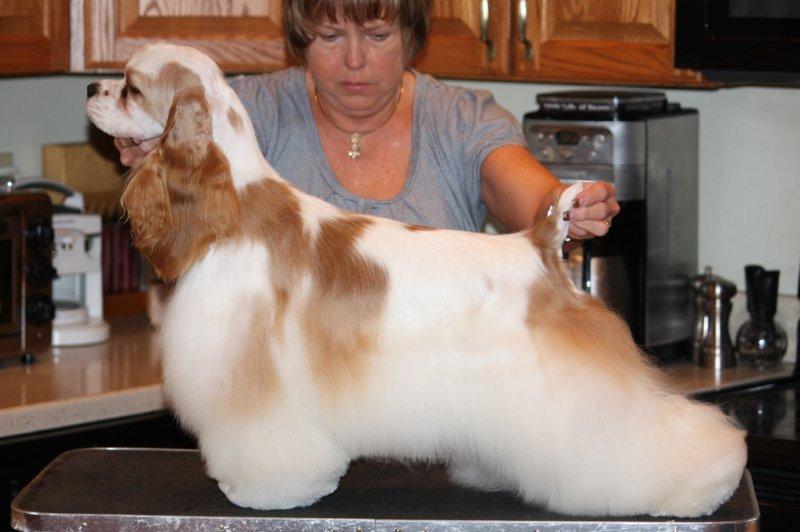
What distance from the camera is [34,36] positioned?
2623 mm

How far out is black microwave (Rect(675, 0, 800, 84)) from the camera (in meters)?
2.31

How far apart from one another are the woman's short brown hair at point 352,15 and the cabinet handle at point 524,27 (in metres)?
0.44

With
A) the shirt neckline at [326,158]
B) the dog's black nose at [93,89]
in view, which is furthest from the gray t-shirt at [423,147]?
the dog's black nose at [93,89]

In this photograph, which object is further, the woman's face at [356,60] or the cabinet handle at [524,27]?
the cabinet handle at [524,27]

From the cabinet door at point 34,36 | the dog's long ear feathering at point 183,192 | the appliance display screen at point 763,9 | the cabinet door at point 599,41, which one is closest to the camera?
the dog's long ear feathering at point 183,192

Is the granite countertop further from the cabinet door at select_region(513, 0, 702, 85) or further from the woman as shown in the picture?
the cabinet door at select_region(513, 0, 702, 85)

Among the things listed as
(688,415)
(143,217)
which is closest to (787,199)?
(688,415)

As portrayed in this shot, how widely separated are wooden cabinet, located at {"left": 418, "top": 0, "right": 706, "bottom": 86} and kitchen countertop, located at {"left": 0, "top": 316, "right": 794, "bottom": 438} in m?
0.58

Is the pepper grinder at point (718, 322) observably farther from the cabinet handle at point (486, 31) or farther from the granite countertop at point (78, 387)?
the granite countertop at point (78, 387)

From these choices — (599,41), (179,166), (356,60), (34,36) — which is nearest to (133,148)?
(179,166)

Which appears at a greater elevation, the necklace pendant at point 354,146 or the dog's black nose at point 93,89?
the dog's black nose at point 93,89

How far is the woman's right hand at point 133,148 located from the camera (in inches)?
65.6

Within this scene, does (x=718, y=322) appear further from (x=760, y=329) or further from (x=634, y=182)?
(x=634, y=182)

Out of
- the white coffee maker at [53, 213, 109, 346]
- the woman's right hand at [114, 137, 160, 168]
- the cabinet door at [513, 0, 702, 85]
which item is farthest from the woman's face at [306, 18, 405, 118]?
A: the white coffee maker at [53, 213, 109, 346]
